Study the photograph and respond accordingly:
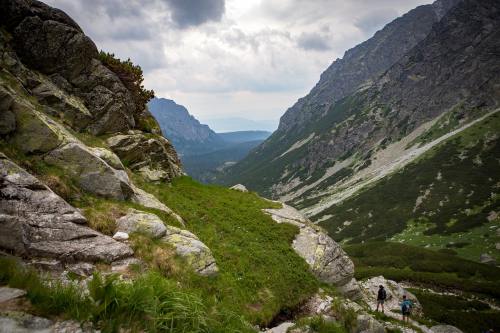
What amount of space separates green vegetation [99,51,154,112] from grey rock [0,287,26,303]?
97.2ft

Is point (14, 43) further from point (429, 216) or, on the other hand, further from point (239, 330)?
point (429, 216)

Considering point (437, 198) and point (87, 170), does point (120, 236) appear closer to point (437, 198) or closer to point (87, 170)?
point (87, 170)

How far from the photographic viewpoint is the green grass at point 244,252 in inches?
611

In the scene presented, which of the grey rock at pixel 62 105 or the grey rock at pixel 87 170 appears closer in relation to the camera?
the grey rock at pixel 87 170

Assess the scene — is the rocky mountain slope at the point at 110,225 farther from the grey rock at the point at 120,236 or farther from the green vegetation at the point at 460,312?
the green vegetation at the point at 460,312

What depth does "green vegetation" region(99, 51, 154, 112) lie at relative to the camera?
3230 cm

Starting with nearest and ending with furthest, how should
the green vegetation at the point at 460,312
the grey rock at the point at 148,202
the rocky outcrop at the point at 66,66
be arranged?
1. the grey rock at the point at 148,202
2. the rocky outcrop at the point at 66,66
3. the green vegetation at the point at 460,312

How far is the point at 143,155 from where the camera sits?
27.8m

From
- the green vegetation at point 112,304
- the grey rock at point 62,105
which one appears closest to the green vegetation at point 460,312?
the green vegetation at point 112,304

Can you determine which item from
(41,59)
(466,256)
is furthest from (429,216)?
(41,59)

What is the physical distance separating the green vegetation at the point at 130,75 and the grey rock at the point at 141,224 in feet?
70.8

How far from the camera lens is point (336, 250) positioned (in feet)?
88.4

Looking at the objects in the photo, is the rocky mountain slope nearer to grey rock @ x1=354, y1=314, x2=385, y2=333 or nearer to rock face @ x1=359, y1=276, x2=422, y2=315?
grey rock @ x1=354, y1=314, x2=385, y2=333

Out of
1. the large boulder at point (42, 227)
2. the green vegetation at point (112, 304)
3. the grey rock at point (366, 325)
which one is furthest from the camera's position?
the grey rock at point (366, 325)
